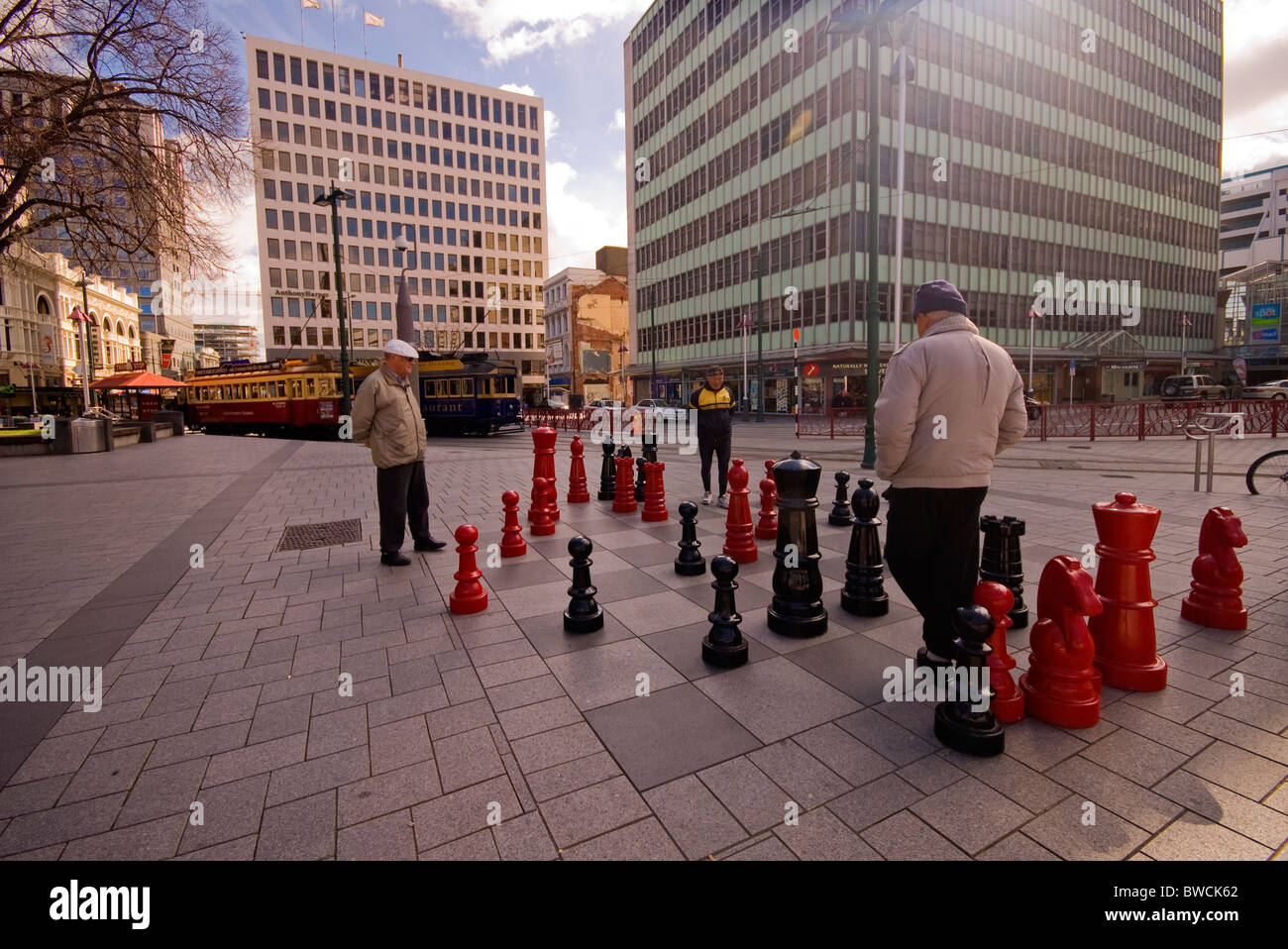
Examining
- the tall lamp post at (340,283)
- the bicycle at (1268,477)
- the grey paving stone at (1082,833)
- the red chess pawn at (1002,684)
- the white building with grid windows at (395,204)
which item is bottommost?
the grey paving stone at (1082,833)

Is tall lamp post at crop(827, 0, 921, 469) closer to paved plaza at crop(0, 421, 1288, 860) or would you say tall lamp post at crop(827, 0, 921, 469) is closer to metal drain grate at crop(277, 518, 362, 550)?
paved plaza at crop(0, 421, 1288, 860)

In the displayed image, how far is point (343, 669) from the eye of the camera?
11.8ft

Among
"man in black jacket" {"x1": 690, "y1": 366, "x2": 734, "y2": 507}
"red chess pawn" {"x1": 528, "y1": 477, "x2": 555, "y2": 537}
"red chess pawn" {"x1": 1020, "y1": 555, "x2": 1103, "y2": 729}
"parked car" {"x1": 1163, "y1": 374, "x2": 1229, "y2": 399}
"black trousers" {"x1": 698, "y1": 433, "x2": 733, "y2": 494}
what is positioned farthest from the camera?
"parked car" {"x1": 1163, "y1": 374, "x2": 1229, "y2": 399}

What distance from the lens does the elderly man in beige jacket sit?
304 centimetres

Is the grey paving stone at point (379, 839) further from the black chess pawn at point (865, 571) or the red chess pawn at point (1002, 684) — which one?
the black chess pawn at point (865, 571)

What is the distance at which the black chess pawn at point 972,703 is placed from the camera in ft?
8.58

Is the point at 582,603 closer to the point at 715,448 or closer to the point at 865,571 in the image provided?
the point at 865,571

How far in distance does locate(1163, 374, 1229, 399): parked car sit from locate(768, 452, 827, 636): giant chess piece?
4413 cm

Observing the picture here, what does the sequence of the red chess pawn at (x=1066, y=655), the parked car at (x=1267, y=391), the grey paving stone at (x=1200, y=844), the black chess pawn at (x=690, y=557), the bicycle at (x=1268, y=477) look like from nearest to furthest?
the grey paving stone at (x=1200, y=844) → the red chess pawn at (x=1066, y=655) → the black chess pawn at (x=690, y=557) → the bicycle at (x=1268, y=477) → the parked car at (x=1267, y=391)

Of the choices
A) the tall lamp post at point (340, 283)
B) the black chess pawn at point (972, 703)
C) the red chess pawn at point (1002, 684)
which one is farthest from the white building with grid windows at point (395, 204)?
the black chess pawn at point (972, 703)

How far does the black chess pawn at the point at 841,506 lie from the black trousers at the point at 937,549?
2872mm

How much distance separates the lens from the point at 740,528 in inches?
221

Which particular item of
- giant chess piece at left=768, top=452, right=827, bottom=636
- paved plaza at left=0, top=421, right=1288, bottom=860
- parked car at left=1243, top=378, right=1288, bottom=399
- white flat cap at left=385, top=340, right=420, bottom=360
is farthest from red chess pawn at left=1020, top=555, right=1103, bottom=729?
parked car at left=1243, top=378, right=1288, bottom=399
